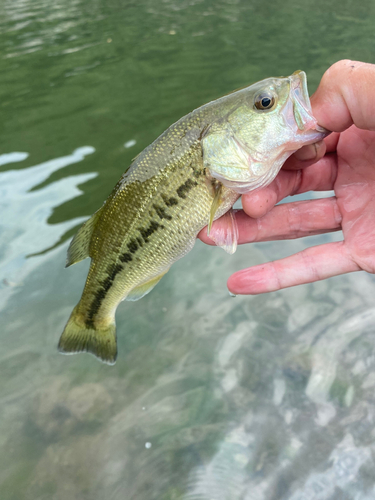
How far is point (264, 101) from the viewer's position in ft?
6.06

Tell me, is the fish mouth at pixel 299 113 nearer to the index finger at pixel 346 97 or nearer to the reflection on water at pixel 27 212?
the index finger at pixel 346 97

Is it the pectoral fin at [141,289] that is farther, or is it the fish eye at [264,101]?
the pectoral fin at [141,289]

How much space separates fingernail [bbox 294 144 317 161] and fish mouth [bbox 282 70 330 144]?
205 millimetres

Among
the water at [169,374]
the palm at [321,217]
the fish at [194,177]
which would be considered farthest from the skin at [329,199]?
the water at [169,374]

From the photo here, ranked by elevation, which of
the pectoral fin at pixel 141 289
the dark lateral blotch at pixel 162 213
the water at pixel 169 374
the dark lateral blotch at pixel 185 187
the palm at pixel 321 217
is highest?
the dark lateral blotch at pixel 185 187

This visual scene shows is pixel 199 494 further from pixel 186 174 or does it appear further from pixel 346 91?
pixel 346 91

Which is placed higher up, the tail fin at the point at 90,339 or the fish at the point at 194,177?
the fish at the point at 194,177

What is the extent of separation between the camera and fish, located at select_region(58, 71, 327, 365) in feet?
5.98

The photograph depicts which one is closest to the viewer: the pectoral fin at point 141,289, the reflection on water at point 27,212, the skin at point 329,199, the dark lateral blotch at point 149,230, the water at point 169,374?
the skin at point 329,199

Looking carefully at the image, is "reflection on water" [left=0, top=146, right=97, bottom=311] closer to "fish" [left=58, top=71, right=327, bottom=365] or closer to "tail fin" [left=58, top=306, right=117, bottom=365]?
"tail fin" [left=58, top=306, right=117, bottom=365]

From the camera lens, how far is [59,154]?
5.20 meters

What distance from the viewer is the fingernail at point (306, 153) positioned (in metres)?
2.01

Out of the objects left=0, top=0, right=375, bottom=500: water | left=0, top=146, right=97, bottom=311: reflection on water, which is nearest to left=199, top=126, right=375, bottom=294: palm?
left=0, top=0, right=375, bottom=500: water

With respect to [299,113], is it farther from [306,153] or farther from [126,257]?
[126,257]
